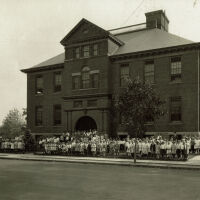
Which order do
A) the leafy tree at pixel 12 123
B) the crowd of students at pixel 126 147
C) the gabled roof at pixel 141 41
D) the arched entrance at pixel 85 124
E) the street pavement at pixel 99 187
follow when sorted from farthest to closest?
the leafy tree at pixel 12 123 < the arched entrance at pixel 85 124 < the gabled roof at pixel 141 41 < the crowd of students at pixel 126 147 < the street pavement at pixel 99 187

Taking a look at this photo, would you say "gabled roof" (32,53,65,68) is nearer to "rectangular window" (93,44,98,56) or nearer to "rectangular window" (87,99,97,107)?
"rectangular window" (93,44,98,56)

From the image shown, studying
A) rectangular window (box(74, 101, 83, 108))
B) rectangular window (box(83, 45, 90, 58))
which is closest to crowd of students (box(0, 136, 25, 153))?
A: rectangular window (box(74, 101, 83, 108))

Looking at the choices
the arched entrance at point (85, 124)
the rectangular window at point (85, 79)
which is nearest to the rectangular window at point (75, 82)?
the rectangular window at point (85, 79)

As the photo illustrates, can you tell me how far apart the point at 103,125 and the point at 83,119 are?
3.39 meters

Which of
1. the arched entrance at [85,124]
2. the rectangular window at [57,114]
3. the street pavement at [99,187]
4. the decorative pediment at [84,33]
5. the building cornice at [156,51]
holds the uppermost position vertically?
the decorative pediment at [84,33]

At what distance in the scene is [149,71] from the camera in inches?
1342

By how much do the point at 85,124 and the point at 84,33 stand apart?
31.3 ft

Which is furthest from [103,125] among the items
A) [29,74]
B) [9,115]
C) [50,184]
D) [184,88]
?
[9,115]

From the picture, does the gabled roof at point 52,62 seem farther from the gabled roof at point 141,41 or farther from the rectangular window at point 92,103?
the rectangular window at point 92,103

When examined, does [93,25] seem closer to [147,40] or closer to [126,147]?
[147,40]

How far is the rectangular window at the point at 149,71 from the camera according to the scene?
33.9m

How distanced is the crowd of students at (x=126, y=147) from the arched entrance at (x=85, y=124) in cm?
400

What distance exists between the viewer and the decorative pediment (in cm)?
3544

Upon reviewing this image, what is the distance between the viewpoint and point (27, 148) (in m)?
34.8
